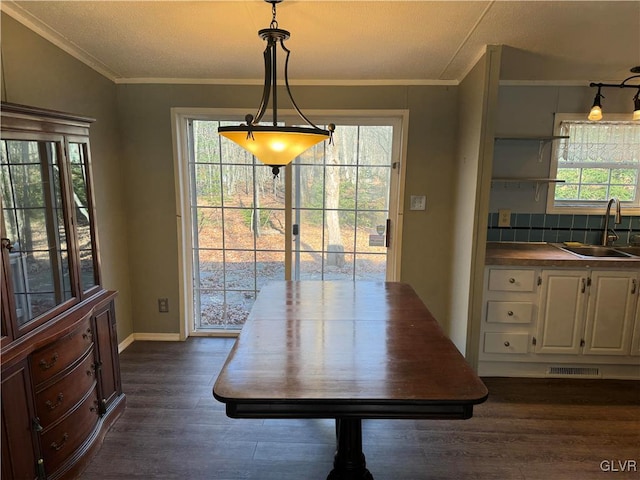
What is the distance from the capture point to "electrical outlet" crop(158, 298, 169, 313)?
347 centimetres

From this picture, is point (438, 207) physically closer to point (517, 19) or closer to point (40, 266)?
point (517, 19)

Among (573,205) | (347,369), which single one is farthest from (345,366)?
(573,205)

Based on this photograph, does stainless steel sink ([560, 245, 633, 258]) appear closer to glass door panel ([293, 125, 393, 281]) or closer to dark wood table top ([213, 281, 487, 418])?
glass door panel ([293, 125, 393, 281])

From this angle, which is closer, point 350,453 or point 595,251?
point 350,453

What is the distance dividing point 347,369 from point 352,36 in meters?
1.79

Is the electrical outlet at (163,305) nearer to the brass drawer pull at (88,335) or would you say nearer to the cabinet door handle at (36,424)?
the brass drawer pull at (88,335)

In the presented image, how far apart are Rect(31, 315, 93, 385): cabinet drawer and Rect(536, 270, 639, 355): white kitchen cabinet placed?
112 inches

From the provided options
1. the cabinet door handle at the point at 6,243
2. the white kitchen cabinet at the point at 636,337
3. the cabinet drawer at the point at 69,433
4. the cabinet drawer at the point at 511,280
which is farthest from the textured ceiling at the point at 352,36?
the cabinet drawer at the point at 69,433

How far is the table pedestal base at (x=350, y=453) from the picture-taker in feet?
5.50

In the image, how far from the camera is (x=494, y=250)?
120 inches

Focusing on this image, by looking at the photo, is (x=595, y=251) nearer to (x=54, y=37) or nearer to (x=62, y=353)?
(x=62, y=353)

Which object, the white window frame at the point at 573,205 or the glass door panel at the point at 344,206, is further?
the glass door panel at the point at 344,206

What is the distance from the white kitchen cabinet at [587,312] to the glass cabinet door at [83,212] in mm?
2853

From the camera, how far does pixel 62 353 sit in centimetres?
186
